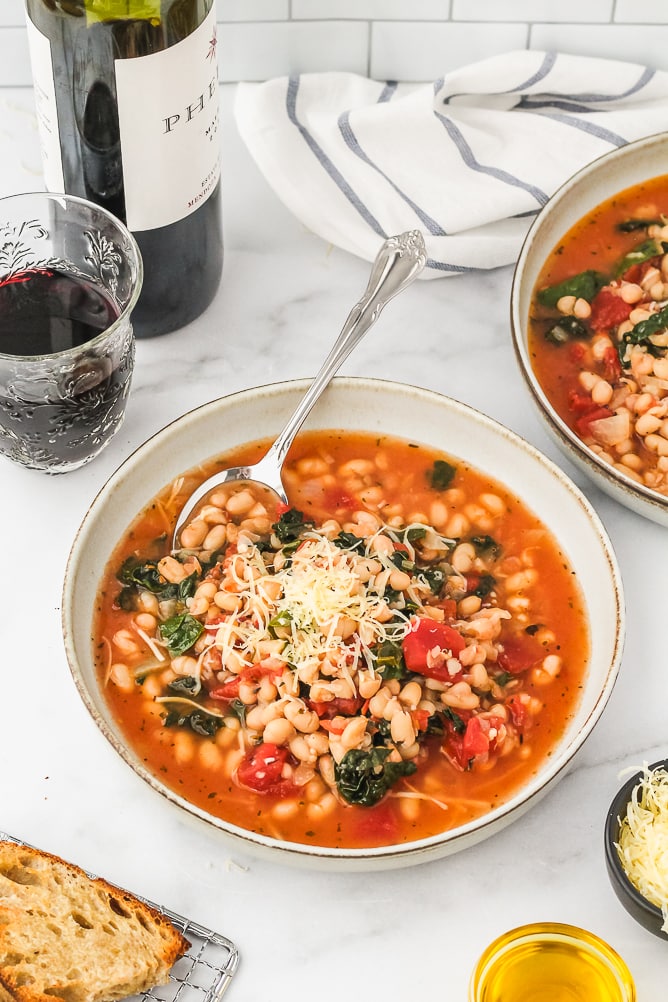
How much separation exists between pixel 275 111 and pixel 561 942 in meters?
2.43

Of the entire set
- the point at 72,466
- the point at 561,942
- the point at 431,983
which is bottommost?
the point at 431,983

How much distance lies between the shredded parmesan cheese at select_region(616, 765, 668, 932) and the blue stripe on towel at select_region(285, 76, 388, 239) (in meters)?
1.74

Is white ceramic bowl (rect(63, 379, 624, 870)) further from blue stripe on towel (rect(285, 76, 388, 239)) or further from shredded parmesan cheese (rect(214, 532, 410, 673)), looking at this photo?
blue stripe on towel (rect(285, 76, 388, 239))

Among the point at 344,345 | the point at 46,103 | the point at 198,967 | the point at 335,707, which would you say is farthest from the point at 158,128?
the point at 198,967

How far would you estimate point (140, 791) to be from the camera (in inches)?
108

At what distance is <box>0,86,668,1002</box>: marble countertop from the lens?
2.55 m

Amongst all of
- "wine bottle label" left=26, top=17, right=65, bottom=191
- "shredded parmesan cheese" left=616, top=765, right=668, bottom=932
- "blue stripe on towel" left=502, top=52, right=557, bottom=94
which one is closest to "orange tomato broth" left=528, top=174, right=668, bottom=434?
"blue stripe on towel" left=502, top=52, right=557, bottom=94

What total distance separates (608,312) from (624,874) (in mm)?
1469

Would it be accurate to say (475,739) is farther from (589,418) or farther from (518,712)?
(589,418)

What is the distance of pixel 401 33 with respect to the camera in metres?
3.88

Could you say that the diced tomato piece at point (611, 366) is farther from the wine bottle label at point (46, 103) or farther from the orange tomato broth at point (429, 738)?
the wine bottle label at point (46, 103)

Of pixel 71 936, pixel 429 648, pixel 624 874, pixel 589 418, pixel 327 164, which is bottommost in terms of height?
pixel 71 936

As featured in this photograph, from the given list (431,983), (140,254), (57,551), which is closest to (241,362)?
(140,254)

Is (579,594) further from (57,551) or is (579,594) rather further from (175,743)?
(57,551)
